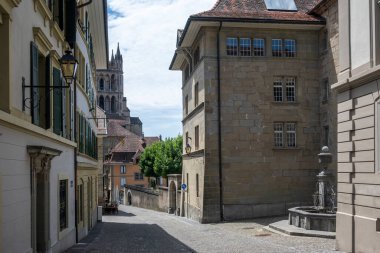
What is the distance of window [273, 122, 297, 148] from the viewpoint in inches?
1206

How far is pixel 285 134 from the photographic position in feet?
101

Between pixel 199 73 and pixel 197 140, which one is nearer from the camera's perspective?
pixel 199 73

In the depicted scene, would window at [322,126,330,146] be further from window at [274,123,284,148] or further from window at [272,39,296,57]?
window at [272,39,296,57]

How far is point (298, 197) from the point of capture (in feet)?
99.7

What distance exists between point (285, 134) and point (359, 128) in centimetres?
1530

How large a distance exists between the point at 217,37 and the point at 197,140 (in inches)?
272

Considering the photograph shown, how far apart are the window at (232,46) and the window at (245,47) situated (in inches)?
11.0

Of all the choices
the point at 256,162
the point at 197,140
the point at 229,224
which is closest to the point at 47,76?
the point at 229,224

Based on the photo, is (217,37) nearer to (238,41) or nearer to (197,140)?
(238,41)

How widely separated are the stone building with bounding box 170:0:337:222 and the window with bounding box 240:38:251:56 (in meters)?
0.05

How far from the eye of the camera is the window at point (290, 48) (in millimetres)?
30688

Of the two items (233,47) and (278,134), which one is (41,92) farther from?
(278,134)

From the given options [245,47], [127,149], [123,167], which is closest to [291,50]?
[245,47]

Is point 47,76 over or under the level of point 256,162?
over
